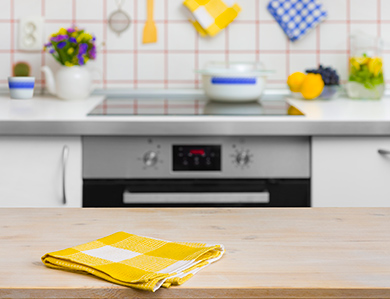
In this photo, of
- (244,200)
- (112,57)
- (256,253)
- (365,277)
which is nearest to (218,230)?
(256,253)

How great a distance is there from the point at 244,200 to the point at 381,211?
2.73 feet

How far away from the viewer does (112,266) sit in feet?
2.40

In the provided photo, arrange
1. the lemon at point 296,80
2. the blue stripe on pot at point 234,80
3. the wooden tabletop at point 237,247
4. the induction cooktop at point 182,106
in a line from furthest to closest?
the lemon at point 296,80 < the blue stripe on pot at point 234,80 < the induction cooktop at point 182,106 < the wooden tabletop at point 237,247

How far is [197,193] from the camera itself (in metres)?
1.84

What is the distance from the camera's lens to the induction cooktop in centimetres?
193

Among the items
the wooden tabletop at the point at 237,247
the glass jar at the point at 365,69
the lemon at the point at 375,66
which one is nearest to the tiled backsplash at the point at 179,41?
the glass jar at the point at 365,69

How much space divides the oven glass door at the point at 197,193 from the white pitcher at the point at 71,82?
53 cm

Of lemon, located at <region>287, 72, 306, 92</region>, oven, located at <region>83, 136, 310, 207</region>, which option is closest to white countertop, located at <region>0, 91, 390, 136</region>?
oven, located at <region>83, 136, 310, 207</region>

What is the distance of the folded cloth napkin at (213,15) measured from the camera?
8.27ft

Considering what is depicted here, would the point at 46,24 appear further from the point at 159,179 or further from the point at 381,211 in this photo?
the point at 381,211

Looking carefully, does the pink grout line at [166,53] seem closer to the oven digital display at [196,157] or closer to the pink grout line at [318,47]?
the pink grout line at [318,47]

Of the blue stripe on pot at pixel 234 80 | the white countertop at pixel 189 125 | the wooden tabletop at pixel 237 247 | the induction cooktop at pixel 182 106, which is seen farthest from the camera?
the blue stripe on pot at pixel 234 80

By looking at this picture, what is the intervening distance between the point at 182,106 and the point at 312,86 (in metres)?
0.49

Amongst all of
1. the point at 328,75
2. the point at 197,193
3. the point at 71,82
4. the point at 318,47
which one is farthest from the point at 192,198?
the point at 318,47
